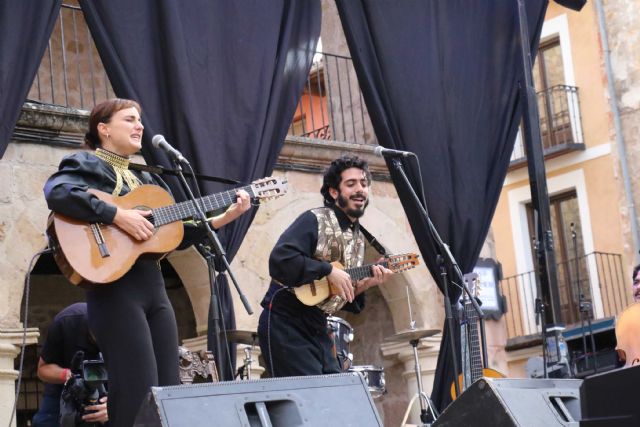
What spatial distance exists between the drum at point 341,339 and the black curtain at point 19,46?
1.79 metres

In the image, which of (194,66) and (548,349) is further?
(548,349)

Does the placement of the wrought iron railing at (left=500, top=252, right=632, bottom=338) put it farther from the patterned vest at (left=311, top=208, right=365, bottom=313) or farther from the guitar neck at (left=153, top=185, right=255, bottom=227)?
the guitar neck at (left=153, top=185, right=255, bottom=227)

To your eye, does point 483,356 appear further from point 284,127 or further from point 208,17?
point 208,17

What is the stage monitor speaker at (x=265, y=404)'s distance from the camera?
3.64 meters

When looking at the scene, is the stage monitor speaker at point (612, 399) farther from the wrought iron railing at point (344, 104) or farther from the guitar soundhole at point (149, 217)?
the wrought iron railing at point (344, 104)

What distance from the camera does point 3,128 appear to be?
18.3ft

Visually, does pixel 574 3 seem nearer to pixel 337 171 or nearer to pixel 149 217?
pixel 337 171

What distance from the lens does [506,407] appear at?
3832 mm

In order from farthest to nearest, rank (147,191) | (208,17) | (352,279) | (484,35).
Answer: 1. (484,35)
2. (208,17)
3. (352,279)
4. (147,191)

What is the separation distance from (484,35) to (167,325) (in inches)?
160

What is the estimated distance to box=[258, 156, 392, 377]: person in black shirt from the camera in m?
5.34

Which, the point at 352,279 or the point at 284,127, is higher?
the point at 284,127

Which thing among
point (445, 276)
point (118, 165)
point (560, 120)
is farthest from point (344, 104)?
point (560, 120)

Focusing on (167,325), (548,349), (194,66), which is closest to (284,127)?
(194,66)
